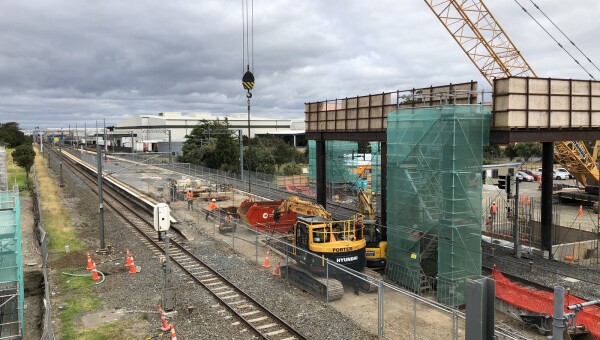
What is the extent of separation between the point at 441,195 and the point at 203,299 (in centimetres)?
909

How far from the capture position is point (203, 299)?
16.3 metres

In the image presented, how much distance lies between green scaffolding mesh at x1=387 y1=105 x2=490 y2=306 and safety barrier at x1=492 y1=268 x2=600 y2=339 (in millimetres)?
1331

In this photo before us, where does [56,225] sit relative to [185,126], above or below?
below

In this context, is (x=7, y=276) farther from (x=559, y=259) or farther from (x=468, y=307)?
(x=559, y=259)

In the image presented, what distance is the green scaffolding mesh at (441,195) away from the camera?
16.4 m

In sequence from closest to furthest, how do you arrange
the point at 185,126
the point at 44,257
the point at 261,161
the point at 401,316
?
the point at 401,316, the point at 44,257, the point at 261,161, the point at 185,126

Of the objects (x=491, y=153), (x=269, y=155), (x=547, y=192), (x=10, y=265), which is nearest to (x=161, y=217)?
(x=10, y=265)

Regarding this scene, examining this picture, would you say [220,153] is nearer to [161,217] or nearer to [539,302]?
[161,217]

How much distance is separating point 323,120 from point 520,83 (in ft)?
42.6

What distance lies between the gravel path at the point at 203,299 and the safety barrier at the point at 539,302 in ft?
18.1

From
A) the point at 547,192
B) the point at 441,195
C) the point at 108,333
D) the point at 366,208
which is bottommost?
the point at 108,333

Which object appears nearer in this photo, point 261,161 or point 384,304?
point 384,304

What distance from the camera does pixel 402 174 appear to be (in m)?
18.8

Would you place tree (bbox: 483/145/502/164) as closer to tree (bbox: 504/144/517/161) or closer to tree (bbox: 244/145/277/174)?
tree (bbox: 504/144/517/161)
